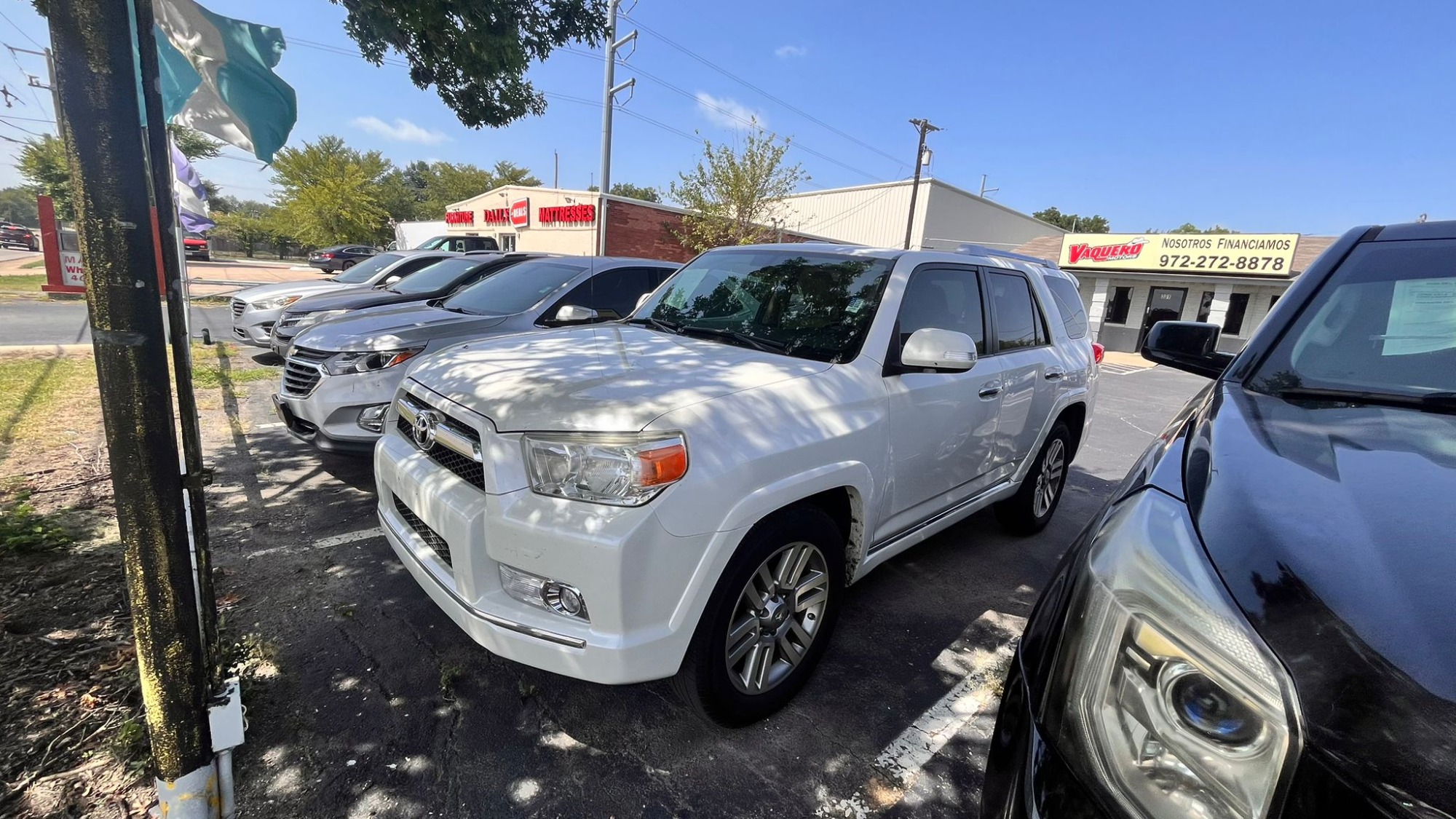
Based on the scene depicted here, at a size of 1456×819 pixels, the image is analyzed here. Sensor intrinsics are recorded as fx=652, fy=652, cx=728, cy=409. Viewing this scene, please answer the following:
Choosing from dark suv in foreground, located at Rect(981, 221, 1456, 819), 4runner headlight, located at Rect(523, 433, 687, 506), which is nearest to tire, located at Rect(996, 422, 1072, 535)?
dark suv in foreground, located at Rect(981, 221, 1456, 819)

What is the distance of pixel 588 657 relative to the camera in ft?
6.55

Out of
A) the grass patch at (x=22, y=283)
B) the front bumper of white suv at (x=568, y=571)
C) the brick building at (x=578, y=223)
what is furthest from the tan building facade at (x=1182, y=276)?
the grass patch at (x=22, y=283)

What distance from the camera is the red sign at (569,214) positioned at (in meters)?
26.8

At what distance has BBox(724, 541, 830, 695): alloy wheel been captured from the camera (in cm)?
238

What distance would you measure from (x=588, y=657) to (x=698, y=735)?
763 mm

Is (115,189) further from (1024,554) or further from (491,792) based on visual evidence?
(1024,554)

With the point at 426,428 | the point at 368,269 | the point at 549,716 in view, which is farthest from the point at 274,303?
the point at 549,716

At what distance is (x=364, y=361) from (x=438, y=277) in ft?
12.7

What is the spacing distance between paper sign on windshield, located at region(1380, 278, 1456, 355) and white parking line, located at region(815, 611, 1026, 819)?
189 cm

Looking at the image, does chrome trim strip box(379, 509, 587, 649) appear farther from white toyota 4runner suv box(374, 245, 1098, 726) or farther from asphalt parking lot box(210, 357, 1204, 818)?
asphalt parking lot box(210, 357, 1204, 818)

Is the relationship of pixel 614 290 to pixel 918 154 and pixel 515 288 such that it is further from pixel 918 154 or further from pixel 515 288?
pixel 918 154

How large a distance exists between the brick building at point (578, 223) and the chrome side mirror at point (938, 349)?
2059 cm

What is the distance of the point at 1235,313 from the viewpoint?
21375 millimetres

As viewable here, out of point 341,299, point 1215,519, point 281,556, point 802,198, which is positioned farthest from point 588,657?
point 802,198
